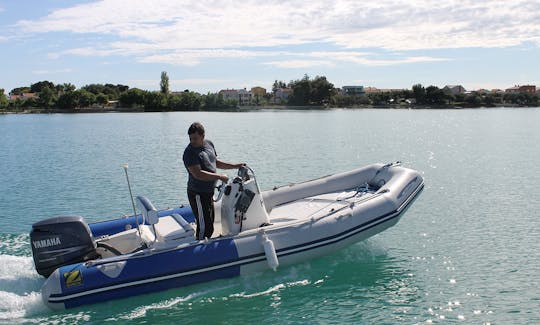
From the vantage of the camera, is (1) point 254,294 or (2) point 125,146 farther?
(2) point 125,146

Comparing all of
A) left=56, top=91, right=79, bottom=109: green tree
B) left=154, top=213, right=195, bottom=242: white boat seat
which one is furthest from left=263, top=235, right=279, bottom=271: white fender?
left=56, top=91, right=79, bottom=109: green tree

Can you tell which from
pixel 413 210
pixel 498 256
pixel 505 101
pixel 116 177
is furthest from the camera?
pixel 505 101

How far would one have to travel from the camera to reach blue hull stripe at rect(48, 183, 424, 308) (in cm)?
586

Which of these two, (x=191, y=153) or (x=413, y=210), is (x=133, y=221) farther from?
(x=413, y=210)

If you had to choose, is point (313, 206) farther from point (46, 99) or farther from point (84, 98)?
point (46, 99)

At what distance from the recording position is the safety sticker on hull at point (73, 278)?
18.9 feet

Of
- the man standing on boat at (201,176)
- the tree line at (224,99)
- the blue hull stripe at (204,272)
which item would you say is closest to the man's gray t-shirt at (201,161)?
the man standing on boat at (201,176)

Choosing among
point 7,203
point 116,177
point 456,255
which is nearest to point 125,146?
point 116,177

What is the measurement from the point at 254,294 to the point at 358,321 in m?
1.32

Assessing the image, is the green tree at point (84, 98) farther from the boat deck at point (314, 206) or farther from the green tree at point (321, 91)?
the boat deck at point (314, 206)

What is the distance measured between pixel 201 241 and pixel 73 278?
1489mm

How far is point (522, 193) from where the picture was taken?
13.1 meters

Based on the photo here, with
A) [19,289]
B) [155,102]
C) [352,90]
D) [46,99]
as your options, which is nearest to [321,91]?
[155,102]

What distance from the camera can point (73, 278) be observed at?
5789mm
